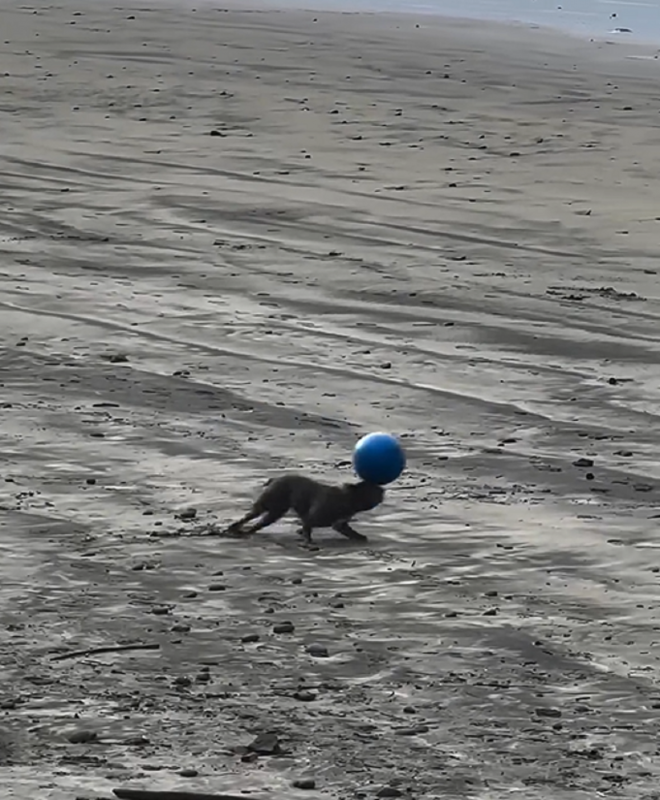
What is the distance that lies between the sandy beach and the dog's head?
0.33 feet

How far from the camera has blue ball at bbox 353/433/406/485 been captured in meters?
8.26

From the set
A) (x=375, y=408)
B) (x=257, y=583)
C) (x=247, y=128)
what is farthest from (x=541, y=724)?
(x=247, y=128)

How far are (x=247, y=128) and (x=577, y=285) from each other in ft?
21.6

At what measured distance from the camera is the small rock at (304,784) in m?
5.68

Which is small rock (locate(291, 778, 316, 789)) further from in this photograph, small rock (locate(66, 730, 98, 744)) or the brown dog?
the brown dog

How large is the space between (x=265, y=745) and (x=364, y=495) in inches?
93.8

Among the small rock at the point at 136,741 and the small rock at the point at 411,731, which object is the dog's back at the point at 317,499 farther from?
the small rock at the point at 136,741

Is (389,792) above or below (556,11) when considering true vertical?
below

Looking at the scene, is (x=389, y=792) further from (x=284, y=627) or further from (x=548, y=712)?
(x=284, y=627)

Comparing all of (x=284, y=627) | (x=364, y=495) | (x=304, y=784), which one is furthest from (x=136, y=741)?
(x=364, y=495)

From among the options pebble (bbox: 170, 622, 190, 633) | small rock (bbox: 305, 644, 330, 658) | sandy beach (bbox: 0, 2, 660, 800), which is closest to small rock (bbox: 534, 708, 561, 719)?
sandy beach (bbox: 0, 2, 660, 800)

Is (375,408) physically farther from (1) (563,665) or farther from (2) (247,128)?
(2) (247,128)

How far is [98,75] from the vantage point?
21.9m

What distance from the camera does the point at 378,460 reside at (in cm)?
826
